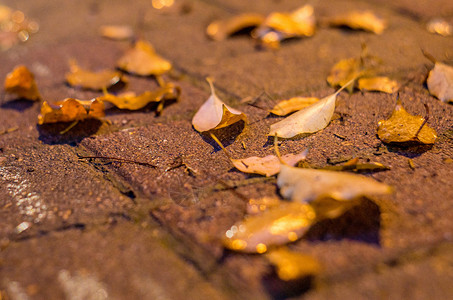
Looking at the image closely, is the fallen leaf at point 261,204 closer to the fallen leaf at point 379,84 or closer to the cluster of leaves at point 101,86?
the cluster of leaves at point 101,86

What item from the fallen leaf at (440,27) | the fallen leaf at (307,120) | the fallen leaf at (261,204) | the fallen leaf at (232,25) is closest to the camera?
the fallen leaf at (261,204)

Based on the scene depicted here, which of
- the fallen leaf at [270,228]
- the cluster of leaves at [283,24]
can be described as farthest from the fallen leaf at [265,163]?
the cluster of leaves at [283,24]

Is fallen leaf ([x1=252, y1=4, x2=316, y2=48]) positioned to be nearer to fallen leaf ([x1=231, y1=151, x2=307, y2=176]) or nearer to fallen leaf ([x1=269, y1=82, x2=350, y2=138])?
fallen leaf ([x1=269, y1=82, x2=350, y2=138])

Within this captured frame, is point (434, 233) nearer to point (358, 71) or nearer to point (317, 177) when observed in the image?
point (317, 177)

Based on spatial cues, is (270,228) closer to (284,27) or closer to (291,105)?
(291,105)

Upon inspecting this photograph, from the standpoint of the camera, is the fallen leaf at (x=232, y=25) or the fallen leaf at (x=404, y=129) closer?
the fallen leaf at (x=404, y=129)

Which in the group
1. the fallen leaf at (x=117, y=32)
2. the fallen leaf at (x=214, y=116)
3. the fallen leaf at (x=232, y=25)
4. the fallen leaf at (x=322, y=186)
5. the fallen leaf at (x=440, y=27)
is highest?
the fallen leaf at (x=322, y=186)

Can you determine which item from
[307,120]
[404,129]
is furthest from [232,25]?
[404,129]

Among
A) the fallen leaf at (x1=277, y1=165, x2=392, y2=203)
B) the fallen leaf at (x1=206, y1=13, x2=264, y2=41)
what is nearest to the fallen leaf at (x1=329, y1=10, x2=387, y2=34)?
the fallen leaf at (x1=206, y1=13, x2=264, y2=41)

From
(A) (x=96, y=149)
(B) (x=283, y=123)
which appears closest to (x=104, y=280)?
(A) (x=96, y=149)
